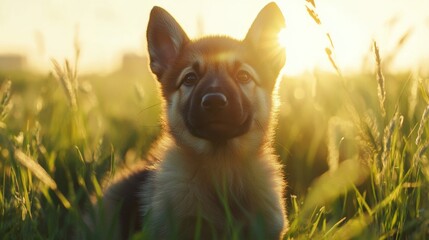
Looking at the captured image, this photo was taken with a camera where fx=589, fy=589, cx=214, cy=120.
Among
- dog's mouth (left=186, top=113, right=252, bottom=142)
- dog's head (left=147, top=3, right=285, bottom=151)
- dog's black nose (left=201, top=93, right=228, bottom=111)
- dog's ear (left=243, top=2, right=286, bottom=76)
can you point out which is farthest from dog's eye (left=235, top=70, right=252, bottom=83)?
dog's black nose (left=201, top=93, right=228, bottom=111)

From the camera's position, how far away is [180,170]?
3.81 meters

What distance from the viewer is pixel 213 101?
3.69m

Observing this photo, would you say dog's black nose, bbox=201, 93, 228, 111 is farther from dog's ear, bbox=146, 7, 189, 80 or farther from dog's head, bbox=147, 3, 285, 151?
dog's ear, bbox=146, 7, 189, 80

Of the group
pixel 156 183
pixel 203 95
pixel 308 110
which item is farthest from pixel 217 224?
pixel 308 110

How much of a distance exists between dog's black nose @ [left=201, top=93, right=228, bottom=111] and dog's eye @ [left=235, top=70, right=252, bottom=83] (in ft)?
2.00

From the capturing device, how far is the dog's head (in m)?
3.83

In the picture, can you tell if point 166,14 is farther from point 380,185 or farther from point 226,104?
point 380,185

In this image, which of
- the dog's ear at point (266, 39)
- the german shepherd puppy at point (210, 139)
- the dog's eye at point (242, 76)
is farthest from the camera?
the dog's ear at point (266, 39)

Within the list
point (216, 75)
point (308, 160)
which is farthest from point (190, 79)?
point (308, 160)

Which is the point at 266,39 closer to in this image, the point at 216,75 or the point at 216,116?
the point at 216,75

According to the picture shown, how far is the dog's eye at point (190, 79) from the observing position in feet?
14.2

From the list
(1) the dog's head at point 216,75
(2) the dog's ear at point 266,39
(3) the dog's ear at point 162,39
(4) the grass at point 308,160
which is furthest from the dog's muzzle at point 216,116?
(3) the dog's ear at point 162,39

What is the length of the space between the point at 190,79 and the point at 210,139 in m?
0.64

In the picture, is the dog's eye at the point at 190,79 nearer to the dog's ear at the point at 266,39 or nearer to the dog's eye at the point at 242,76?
the dog's eye at the point at 242,76
